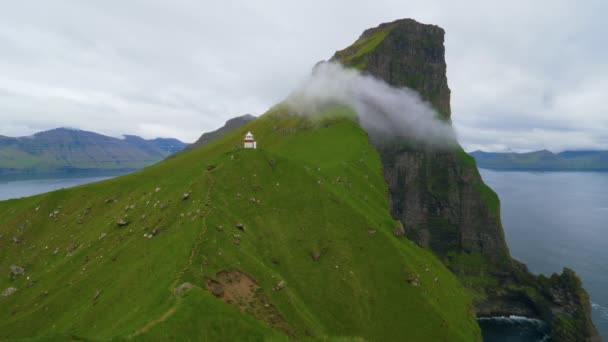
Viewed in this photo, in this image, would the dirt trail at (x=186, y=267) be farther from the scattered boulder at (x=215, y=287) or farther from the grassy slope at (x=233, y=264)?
the scattered boulder at (x=215, y=287)

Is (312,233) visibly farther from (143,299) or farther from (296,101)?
(296,101)

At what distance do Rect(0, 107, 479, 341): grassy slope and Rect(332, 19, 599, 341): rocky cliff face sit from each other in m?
70.5

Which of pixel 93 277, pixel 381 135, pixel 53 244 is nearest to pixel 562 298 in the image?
pixel 381 135

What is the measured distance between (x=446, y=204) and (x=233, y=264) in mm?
131428

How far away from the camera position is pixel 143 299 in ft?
105

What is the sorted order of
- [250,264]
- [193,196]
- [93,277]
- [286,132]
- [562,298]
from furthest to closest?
[286,132], [562,298], [193,196], [93,277], [250,264]

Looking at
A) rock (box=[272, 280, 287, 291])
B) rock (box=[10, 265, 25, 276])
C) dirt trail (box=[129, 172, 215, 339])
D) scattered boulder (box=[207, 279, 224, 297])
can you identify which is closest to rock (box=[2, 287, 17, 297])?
rock (box=[10, 265, 25, 276])

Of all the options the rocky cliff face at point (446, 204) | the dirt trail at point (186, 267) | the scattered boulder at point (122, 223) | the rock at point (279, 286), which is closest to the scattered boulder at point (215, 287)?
the dirt trail at point (186, 267)

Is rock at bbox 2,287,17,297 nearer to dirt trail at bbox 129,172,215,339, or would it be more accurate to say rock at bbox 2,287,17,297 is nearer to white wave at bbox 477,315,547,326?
dirt trail at bbox 129,172,215,339

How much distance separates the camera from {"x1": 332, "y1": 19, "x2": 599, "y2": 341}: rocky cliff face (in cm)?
11338

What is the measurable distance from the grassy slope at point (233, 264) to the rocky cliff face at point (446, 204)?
70533 millimetres

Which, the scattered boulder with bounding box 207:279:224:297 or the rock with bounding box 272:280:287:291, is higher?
the scattered boulder with bounding box 207:279:224:297

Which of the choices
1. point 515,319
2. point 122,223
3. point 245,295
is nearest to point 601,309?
point 515,319

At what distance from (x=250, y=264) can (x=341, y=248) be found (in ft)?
64.0
